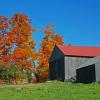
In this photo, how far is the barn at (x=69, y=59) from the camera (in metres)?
67.8

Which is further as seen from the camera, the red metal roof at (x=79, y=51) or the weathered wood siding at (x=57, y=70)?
the weathered wood siding at (x=57, y=70)

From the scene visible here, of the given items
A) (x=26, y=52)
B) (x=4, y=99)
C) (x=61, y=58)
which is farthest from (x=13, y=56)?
(x=4, y=99)

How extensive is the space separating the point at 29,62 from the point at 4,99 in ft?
139

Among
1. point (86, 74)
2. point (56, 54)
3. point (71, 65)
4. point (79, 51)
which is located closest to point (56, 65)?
point (56, 54)

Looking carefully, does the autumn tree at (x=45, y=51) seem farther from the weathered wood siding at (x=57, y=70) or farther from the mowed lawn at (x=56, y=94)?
the mowed lawn at (x=56, y=94)

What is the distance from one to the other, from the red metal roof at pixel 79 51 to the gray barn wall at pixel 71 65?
87cm

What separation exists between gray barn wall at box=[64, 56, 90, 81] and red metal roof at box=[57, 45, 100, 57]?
0.87 m

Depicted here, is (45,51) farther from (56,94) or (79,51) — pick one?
(56,94)

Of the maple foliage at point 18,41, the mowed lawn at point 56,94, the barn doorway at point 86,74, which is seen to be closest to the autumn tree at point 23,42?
the maple foliage at point 18,41

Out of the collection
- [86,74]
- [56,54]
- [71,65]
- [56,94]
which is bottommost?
[56,94]

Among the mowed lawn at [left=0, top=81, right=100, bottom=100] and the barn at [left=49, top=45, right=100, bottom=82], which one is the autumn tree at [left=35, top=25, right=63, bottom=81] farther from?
the mowed lawn at [left=0, top=81, right=100, bottom=100]

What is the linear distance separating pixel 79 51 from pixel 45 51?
30.5 feet

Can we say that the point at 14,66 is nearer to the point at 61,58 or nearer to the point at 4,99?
the point at 61,58

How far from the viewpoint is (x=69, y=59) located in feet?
224
